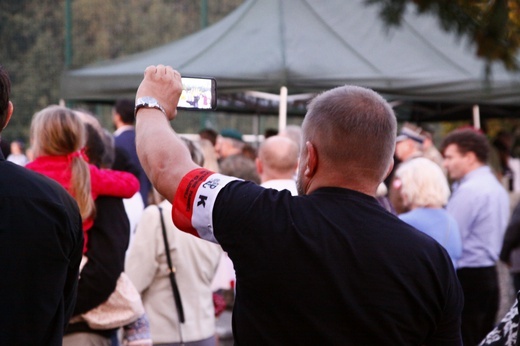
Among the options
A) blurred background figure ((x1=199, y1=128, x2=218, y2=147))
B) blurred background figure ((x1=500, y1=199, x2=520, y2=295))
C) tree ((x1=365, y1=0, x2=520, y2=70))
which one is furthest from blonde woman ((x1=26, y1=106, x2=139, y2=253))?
blurred background figure ((x1=199, y1=128, x2=218, y2=147))

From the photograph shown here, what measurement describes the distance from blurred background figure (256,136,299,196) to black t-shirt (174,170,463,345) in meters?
2.89

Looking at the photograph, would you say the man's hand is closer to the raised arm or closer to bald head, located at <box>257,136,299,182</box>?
the raised arm

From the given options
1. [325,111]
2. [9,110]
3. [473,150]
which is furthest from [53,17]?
[325,111]

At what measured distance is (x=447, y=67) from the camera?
31.3ft

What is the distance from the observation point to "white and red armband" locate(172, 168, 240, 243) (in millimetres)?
2279

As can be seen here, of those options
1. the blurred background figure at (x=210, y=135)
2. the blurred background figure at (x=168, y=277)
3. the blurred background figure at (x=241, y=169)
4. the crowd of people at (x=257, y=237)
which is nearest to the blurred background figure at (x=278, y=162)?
the blurred background figure at (x=168, y=277)

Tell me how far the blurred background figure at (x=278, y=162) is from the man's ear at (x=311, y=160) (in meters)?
2.78

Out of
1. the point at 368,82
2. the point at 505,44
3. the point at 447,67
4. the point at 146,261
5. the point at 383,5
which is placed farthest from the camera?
the point at 447,67

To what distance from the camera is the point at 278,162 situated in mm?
5277

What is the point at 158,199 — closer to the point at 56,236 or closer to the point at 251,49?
the point at 56,236

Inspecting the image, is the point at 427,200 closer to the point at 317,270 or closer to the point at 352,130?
the point at 352,130

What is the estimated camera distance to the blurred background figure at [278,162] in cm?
527

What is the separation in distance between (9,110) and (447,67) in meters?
7.11

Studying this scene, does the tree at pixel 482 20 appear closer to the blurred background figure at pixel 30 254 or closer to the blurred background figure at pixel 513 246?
the blurred background figure at pixel 513 246
